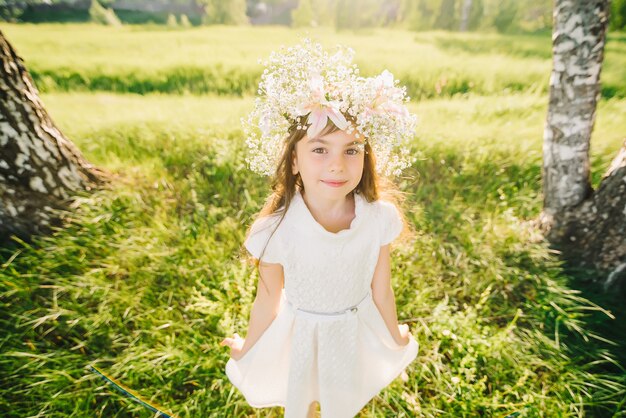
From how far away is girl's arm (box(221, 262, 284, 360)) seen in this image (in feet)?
5.53

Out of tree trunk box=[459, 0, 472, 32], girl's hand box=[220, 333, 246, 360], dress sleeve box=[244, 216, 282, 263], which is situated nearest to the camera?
dress sleeve box=[244, 216, 282, 263]

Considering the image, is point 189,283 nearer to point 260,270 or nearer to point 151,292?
point 151,292

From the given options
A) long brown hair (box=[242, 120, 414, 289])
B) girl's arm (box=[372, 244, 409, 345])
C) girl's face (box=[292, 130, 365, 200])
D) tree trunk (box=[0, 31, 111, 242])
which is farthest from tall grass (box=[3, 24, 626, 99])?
girl's face (box=[292, 130, 365, 200])

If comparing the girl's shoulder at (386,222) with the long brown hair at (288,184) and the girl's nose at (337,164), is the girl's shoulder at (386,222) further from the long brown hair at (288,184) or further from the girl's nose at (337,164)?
the girl's nose at (337,164)

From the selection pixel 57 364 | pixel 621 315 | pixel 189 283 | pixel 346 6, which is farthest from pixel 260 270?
pixel 346 6

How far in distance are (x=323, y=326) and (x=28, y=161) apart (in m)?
2.64

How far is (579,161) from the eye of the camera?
273 cm

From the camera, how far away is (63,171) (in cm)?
300

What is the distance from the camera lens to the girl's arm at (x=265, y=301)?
5.53 ft

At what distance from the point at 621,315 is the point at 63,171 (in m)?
4.37

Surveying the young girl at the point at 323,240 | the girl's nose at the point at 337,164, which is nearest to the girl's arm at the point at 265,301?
the young girl at the point at 323,240

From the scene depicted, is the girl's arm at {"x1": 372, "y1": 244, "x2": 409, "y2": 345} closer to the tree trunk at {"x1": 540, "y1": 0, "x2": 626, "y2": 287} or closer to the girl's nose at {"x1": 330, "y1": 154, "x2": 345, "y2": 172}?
the girl's nose at {"x1": 330, "y1": 154, "x2": 345, "y2": 172}

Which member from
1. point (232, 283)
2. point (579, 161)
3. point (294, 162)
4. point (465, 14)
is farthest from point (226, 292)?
point (465, 14)

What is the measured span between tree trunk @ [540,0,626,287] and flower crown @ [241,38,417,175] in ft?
6.27
